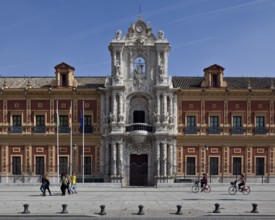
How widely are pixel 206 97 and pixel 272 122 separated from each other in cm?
718

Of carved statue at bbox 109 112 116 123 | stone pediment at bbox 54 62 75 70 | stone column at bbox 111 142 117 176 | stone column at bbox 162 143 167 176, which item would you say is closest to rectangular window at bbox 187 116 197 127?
stone column at bbox 162 143 167 176

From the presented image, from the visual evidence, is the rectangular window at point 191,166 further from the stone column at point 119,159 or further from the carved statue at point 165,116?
the stone column at point 119,159

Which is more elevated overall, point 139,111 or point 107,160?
point 139,111

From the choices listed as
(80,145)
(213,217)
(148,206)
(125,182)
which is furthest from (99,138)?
(213,217)

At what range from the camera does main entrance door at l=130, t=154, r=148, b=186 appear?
47.6m

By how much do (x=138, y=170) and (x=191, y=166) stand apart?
214 inches

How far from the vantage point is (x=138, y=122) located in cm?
4859

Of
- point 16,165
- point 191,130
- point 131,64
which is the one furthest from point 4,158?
point 191,130

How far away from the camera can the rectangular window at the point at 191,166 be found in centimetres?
4828

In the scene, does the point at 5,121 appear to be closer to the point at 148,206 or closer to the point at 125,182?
the point at 125,182

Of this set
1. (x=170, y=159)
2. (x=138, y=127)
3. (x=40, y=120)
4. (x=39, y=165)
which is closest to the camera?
(x=138, y=127)

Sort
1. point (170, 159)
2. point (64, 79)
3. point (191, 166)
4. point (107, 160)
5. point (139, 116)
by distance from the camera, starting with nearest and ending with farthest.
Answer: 1. point (170, 159)
2. point (107, 160)
3. point (191, 166)
4. point (139, 116)
5. point (64, 79)

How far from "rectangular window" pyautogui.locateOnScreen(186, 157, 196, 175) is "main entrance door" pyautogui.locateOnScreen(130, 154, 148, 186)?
4.28 metres

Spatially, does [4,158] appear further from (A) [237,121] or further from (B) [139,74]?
(A) [237,121]
